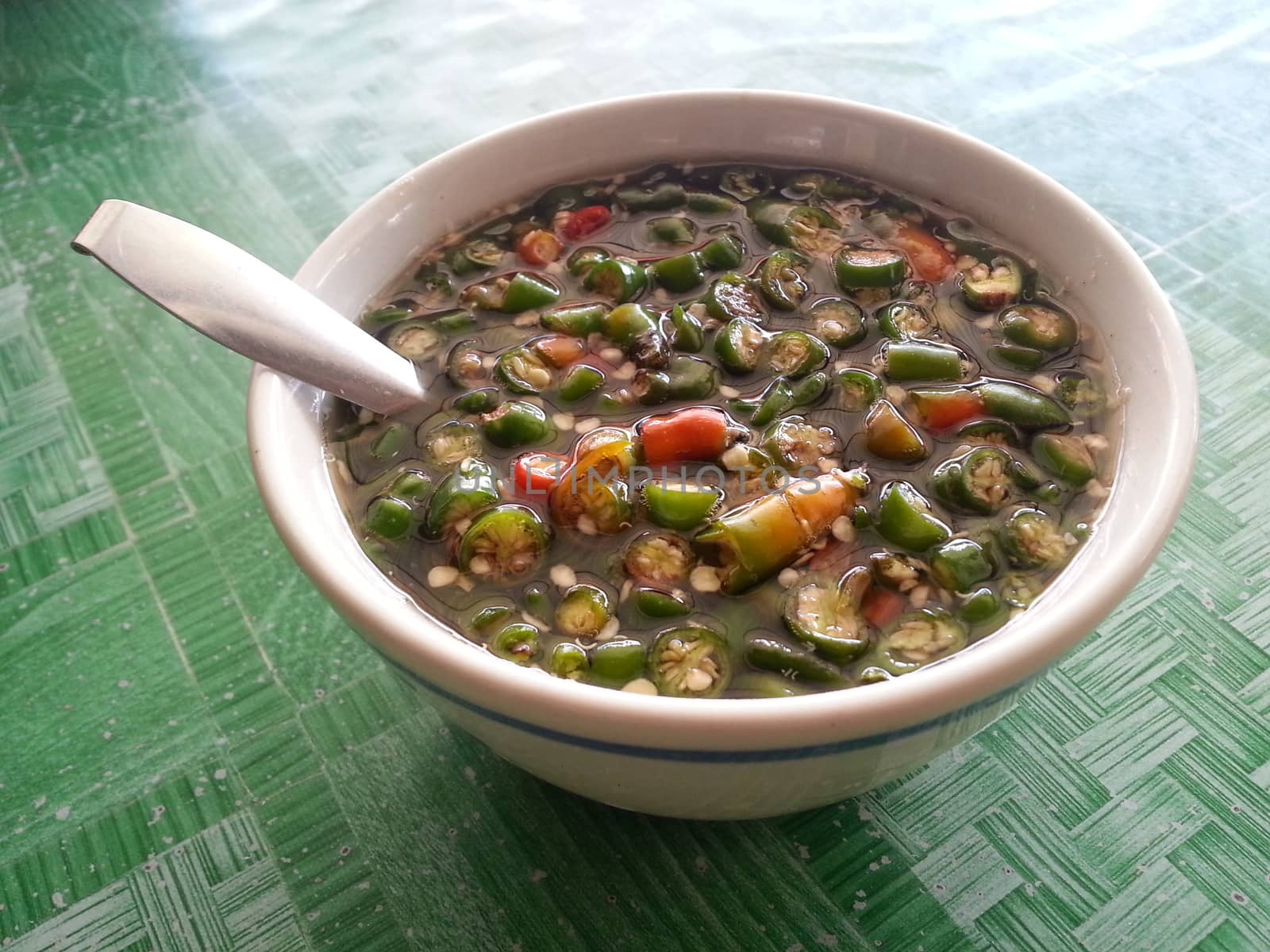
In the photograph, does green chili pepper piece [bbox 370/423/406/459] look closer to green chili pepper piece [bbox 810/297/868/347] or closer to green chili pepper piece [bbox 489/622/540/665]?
green chili pepper piece [bbox 489/622/540/665]

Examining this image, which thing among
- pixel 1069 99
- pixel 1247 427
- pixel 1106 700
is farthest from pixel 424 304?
pixel 1069 99

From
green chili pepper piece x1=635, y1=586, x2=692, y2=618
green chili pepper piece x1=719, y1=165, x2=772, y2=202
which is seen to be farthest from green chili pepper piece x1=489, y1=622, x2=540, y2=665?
green chili pepper piece x1=719, y1=165, x2=772, y2=202

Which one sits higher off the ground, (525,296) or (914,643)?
(525,296)

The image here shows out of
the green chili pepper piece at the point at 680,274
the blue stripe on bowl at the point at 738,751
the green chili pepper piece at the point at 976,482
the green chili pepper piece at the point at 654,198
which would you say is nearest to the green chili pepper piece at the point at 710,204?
the green chili pepper piece at the point at 654,198

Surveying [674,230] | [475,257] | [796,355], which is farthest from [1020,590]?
[475,257]

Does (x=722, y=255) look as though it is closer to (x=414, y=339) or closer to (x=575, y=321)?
(x=575, y=321)

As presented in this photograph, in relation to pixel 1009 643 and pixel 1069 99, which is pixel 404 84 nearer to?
pixel 1069 99

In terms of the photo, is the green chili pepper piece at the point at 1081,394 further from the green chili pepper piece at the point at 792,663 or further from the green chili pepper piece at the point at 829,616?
the green chili pepper piece at the point at 792,663

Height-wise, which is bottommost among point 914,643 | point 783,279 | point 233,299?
point 914,643
